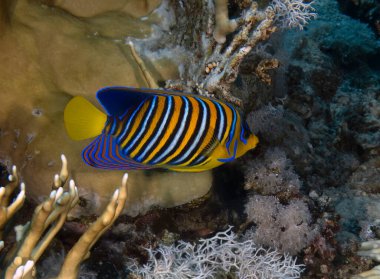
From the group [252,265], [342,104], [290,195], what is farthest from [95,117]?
[342,104]

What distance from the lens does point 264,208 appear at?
3330 mm

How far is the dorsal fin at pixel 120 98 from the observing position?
2063mm

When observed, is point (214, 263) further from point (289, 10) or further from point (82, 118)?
point (289, 10)

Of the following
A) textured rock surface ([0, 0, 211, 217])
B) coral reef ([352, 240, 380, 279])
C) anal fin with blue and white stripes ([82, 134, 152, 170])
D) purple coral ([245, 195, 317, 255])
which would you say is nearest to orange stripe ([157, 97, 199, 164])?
anal fin with blue and white stripes ([82, 134, 152, 170])

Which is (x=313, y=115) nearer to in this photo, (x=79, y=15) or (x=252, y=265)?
(x=252, y=265)

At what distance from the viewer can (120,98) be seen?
2.11 meters

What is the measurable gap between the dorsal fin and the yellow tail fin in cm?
6

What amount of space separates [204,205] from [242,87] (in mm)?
1310

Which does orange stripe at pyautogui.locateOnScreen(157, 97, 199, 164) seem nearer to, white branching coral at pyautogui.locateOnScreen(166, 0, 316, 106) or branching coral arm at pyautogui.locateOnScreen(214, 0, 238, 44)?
white branching coral at pyautogui.locateOnScreen(166, 0, 316, 106)

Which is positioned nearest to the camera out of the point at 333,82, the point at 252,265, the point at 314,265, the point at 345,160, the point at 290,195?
the point at 252,265

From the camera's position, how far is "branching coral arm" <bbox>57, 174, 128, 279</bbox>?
208cm

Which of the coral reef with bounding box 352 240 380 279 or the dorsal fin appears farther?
the coral reef with bounding box 352 240 380 279

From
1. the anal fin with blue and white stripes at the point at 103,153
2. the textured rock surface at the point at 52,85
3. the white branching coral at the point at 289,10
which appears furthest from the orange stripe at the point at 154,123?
the white branching coral at the point at 289,10

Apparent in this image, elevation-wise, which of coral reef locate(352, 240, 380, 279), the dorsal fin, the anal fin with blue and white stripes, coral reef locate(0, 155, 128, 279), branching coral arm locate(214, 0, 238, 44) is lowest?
coral reef locate(352, 240, 380, 279)
